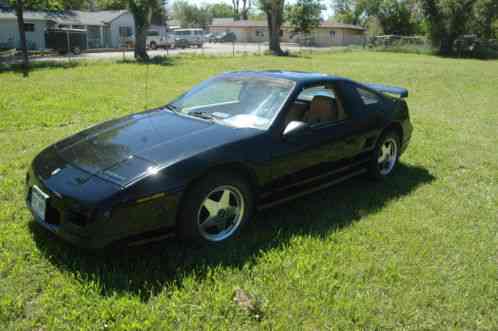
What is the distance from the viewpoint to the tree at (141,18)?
Answer: 80.2ft

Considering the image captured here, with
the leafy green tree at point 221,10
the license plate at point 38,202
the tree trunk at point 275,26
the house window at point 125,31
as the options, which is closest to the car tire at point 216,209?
the license plate at point 38,202

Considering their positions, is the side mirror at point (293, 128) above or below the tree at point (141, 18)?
below

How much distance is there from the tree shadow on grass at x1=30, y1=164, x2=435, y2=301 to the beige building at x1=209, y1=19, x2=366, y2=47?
5643 centimetres

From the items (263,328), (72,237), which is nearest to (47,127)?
(72,237)

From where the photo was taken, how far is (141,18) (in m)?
25.0

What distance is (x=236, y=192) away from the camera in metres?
3.32

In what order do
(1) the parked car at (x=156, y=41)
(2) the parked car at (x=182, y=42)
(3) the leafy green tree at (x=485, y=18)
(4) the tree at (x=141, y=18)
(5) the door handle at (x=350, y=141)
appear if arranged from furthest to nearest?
(2) the parked car at (x=182, y=42)
(3) the leafy green tree at (x=485, y=18)
(1) the parked car at (x=156, y=41)
(4) the tree at (x=141, y=18)
(5) the door handle at (x=350, y=141)

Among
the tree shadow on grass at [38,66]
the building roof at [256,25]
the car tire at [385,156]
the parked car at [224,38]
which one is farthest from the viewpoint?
the building roof at [256,25]

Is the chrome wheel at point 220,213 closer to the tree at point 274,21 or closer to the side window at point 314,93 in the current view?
the side window at point 314,93

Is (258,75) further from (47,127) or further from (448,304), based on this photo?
(47,127)

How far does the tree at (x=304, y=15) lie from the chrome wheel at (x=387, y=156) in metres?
48.4

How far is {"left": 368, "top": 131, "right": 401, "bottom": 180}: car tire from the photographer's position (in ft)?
15.7

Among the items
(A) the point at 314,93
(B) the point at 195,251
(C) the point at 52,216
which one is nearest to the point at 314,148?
(A) the point at 314,93

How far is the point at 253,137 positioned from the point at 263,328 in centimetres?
155
